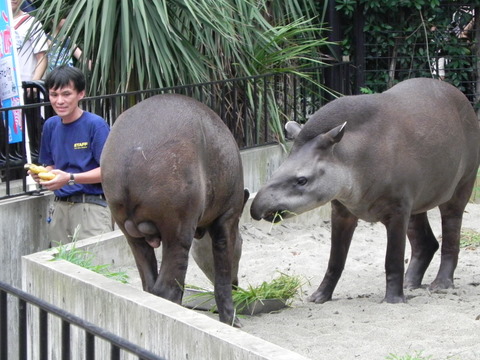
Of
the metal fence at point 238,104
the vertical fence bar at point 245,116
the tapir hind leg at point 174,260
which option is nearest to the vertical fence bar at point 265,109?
the metal fence at point 238,104

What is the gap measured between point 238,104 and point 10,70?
344 centimetres

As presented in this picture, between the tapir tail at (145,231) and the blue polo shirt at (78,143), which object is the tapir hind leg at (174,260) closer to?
the tapir tail at (145,231)

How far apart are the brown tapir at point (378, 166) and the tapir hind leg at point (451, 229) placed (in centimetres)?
9

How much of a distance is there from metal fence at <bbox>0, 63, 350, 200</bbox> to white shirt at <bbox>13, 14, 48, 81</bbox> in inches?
21.8


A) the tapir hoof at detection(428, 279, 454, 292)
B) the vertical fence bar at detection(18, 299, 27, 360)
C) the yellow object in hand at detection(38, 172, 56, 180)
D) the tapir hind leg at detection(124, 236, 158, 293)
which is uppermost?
the yellow object in hand at detection(38, 172, 56, 180)

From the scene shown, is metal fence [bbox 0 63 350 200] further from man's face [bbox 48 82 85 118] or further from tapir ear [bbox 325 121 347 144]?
tapir ear [bbox 325 121 347 144]

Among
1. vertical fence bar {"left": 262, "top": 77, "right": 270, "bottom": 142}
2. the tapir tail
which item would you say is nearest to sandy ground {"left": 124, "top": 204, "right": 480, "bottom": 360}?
the tapir tail

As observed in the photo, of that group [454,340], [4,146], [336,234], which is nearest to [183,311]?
[454,340]

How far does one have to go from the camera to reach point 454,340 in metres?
5.76

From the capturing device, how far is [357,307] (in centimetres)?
688

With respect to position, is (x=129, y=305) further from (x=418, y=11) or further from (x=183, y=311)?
(x=418, y=11)

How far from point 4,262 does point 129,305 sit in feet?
9.69

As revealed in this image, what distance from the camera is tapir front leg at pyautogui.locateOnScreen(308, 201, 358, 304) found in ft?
23.9

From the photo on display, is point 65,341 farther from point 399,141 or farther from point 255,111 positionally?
point 255,111
